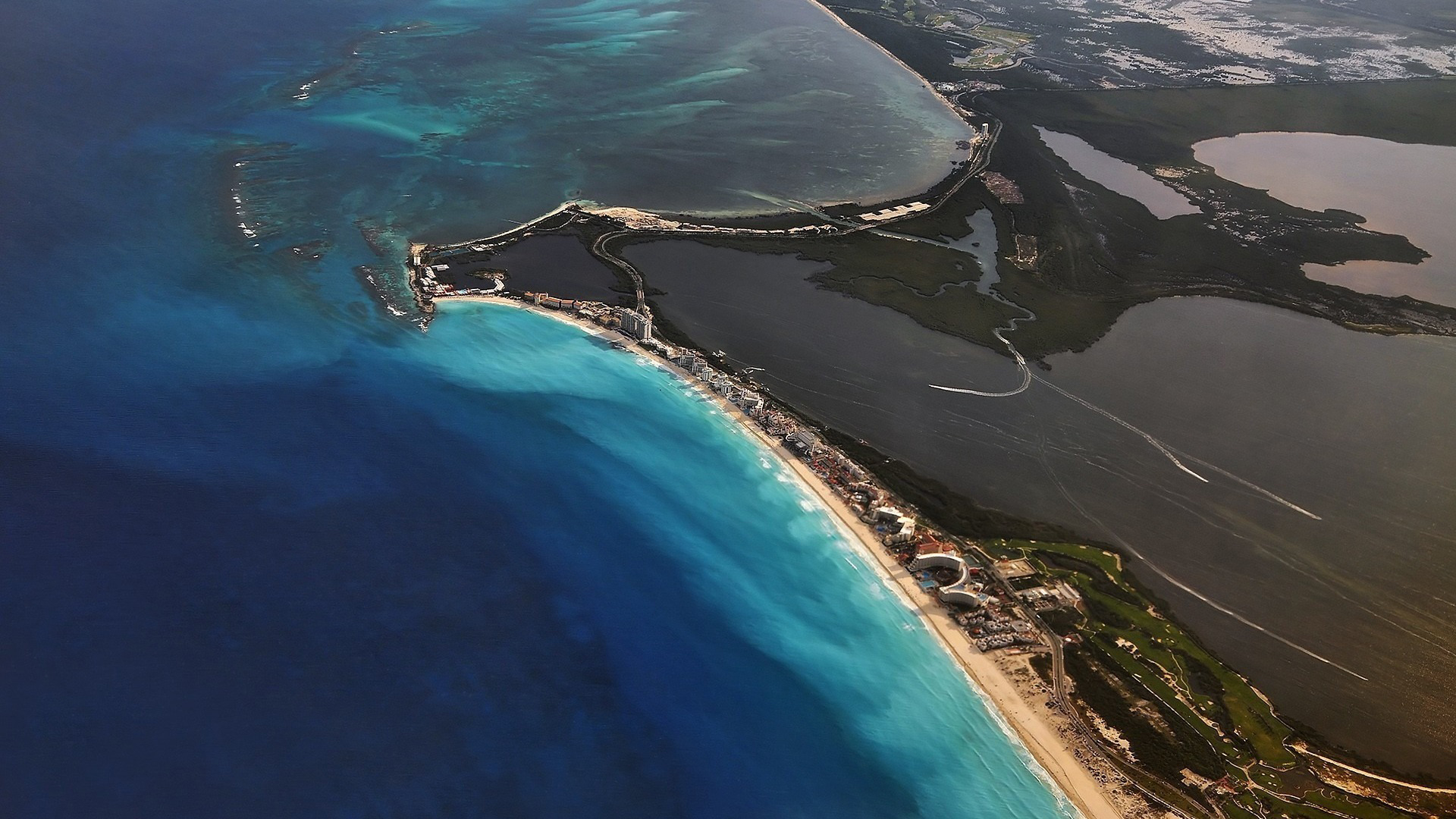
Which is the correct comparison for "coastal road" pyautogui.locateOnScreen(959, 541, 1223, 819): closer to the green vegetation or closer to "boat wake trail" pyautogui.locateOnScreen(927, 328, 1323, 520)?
the green vegetation

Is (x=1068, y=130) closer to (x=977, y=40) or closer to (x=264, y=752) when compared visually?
(x=977, y=40)

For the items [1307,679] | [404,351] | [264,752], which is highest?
[404,351]

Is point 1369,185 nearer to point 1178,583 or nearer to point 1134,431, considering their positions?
Answer: point 1134,431

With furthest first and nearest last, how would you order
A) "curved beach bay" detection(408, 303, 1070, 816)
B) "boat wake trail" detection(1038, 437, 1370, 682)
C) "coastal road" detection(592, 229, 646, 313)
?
"coastal road" detection(592, 229, 646, 313) < "boat wake trail" detection(1038, 437, 1370, 682) < "curved beach bay" detection(408, 303, 1070, 816)

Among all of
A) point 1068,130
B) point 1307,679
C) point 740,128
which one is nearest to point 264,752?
point 1307,679

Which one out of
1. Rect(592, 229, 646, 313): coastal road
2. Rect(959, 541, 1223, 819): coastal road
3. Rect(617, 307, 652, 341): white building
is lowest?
Rect(959, 541, 1223, 819): coastal road

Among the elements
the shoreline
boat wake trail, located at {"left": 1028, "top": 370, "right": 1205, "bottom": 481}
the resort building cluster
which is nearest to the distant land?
the resort building cluster

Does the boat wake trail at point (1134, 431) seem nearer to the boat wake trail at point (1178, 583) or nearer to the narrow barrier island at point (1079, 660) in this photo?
the boat wake trail at point (1178, 583)
